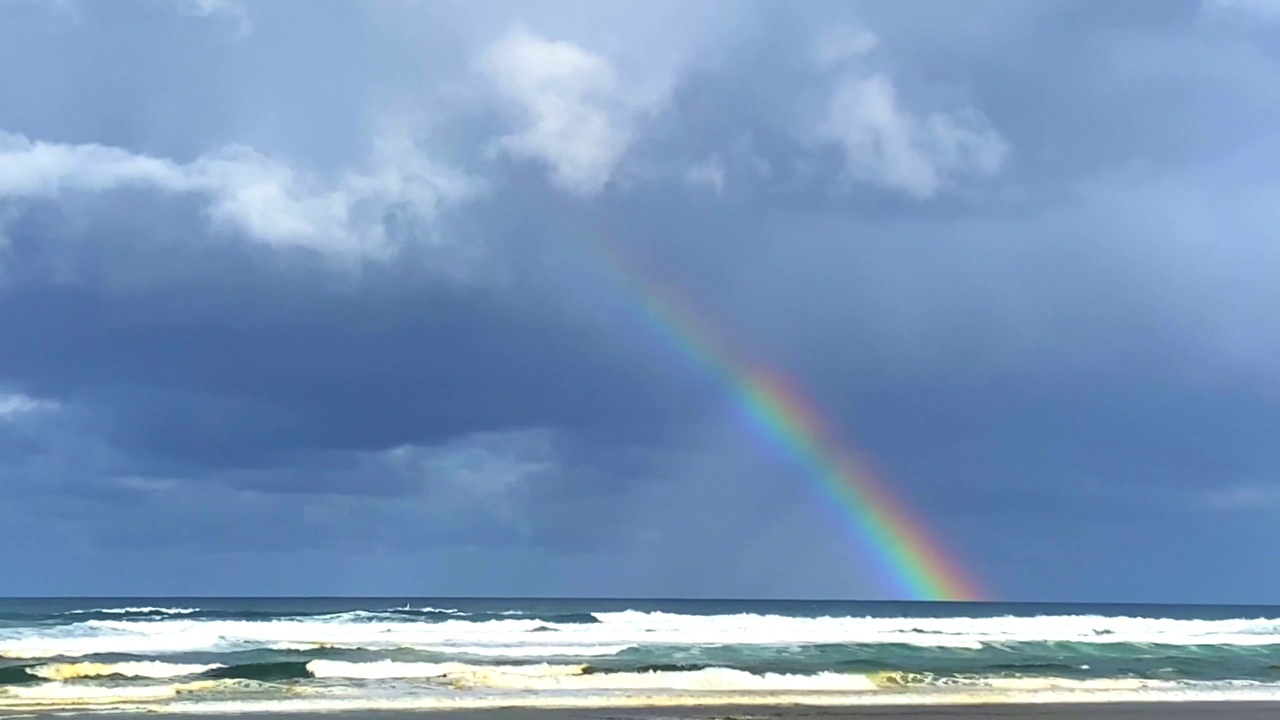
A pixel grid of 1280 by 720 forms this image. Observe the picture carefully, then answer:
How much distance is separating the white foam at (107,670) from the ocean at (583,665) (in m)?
0.08

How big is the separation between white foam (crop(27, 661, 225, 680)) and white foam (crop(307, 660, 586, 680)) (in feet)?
11.4

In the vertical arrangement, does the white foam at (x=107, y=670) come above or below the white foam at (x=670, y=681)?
below

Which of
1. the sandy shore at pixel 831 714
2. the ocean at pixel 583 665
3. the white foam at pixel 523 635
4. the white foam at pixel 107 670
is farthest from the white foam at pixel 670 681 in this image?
the white foam at pixel 523 635

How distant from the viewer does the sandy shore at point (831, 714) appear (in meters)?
22.9

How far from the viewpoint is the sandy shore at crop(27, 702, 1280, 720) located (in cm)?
2291

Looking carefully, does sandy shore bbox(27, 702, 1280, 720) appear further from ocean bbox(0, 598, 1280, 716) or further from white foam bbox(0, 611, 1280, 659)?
white foam bbox(0, 611, 1280, 659)

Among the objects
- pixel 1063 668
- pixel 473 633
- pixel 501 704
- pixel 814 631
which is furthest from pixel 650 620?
pixel 501 704

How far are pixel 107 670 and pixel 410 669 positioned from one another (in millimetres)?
8111

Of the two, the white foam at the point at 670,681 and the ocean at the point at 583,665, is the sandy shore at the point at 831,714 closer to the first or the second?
the ocean at the point at 583,665

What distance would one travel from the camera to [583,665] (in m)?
36.7

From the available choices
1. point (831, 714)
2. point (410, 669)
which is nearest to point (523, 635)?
point (410, 669)

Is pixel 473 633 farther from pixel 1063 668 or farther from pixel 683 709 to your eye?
pixel 683 709

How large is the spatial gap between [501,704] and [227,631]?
3421 centimetres

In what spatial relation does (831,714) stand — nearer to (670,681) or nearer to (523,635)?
(670,681)
